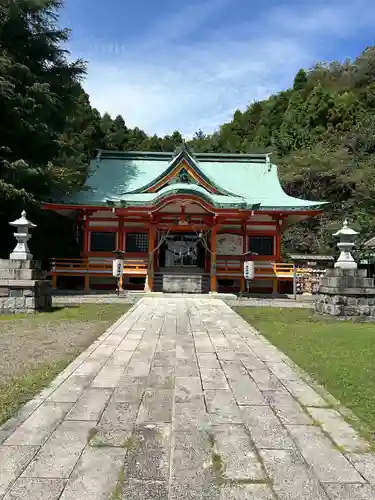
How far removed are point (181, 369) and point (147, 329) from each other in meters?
3.01

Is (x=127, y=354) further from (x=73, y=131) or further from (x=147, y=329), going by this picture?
(x=73, y=131)

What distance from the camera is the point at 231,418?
3.36m

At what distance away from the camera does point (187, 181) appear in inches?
739

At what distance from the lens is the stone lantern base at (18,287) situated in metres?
10.1

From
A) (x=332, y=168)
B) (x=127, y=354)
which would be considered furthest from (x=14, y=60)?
(x=332, y=168)

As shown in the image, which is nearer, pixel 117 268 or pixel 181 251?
pixel 117 268

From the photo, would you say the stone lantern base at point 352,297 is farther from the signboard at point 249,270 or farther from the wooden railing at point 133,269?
the wooden railing at point 133,269

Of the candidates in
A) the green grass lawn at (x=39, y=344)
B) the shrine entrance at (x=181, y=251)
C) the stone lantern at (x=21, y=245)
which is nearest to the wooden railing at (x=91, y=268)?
the shrine entrance at (x=181, y=251)

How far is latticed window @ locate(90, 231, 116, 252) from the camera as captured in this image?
18859 millimetres

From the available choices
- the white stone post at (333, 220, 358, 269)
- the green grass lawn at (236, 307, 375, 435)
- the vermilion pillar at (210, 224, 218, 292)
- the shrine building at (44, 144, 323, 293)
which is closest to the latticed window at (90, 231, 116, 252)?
the shrine building at (44, 144, 323, 293)

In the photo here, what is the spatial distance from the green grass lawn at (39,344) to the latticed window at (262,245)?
9.26 meters

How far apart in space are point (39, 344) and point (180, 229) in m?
12.3

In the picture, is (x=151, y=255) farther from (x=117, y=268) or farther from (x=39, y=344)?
(x=39, y=344)

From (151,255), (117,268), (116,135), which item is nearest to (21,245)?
(117,268)
